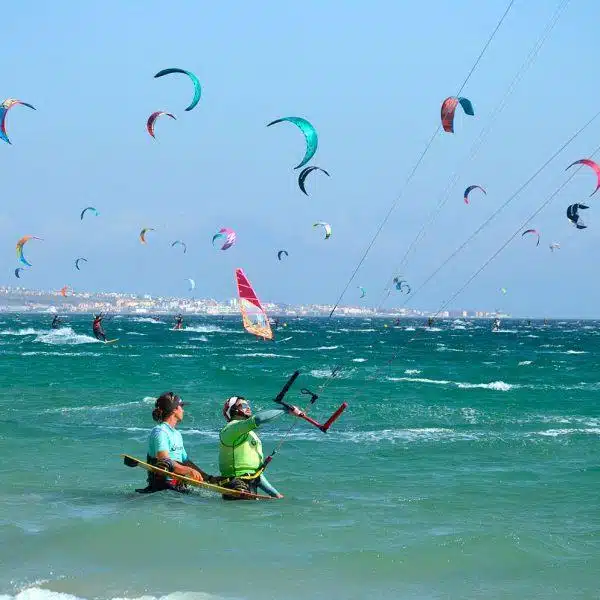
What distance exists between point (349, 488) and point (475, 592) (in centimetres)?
498

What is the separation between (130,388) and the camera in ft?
93.8

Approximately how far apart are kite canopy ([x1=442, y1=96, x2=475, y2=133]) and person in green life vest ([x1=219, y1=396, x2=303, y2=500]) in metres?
7.62

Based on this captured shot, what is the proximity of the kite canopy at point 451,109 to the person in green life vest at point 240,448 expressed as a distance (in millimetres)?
7621

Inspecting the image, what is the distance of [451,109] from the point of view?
1599cm

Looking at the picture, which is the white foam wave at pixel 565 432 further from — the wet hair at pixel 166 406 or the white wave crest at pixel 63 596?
the white wave crest at pixel 63 596

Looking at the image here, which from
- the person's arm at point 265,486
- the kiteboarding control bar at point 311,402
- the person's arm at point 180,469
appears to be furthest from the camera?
the person's arm at point 265,486

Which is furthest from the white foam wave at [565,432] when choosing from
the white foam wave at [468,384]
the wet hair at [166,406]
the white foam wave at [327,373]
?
the white foam wave at [327,373]

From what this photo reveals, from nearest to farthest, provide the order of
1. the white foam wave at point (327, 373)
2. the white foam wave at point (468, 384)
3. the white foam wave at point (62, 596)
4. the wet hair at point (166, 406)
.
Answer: the white foam wave at point (62, 596) → the wet hair at point (166, 406) → the white foam wave at point (468, 384) → the white foam wave at point (327, 373)

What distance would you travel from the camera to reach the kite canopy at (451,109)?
50.3 ft

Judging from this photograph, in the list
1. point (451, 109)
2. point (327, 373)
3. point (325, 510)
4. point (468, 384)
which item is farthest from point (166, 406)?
point (327, 373)

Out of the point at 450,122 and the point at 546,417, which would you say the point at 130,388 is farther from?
the point at 450,122

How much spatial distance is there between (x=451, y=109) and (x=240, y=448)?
29.4 ft

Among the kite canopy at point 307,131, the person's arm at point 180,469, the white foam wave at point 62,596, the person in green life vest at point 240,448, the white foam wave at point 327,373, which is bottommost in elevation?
the white foam wave at point 327,373

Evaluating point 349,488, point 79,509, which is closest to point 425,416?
point 349,488
